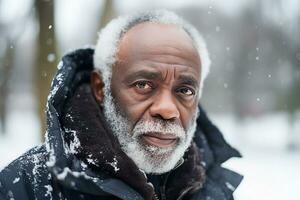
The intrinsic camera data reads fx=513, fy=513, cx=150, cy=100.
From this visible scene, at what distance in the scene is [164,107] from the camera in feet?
8.26

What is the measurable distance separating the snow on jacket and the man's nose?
26 cm

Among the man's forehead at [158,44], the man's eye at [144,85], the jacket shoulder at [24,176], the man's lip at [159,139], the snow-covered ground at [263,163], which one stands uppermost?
the man's forehead at [158,44]

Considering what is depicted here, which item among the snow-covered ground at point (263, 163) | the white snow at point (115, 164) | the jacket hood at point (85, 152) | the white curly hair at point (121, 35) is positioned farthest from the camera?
the snow-covered ground at point (263, 163)

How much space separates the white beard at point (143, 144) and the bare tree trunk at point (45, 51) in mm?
2550

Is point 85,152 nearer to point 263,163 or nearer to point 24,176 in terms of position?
point 24,176

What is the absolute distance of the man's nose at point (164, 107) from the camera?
251cm

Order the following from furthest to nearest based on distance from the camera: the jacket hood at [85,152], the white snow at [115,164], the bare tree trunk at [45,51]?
the bare tree trunk at [45,51] < the white snow at [115,164] < the jacket hood at [85,152]

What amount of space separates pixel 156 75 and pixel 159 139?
0.32m

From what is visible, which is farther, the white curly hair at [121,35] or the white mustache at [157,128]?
the white curly hair at [121,35]

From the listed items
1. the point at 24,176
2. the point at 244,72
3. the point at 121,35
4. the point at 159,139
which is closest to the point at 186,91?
the point at 159,139

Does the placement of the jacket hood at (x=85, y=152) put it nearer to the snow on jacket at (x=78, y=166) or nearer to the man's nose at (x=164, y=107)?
the snow on jacket at (x=78, y=166)

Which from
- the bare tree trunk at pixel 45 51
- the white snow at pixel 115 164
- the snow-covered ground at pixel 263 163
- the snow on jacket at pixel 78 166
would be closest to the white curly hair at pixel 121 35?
the snow on jacket at pixel 78 166

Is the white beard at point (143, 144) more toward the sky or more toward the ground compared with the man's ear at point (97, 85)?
more toward the ground

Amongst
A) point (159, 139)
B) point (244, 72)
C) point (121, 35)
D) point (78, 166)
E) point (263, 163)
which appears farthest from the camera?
point (244, 72)
